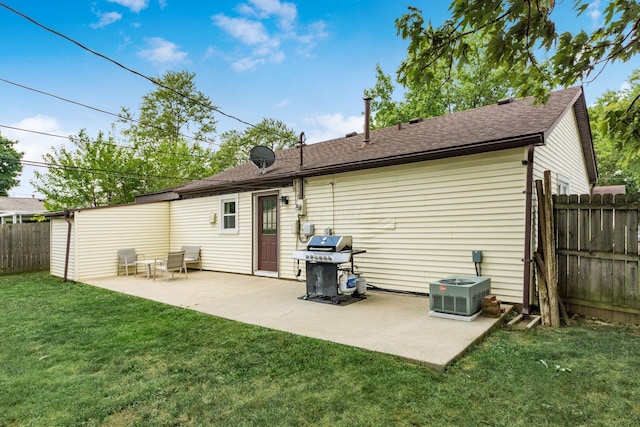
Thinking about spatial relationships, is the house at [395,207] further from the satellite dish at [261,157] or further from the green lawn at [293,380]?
the green lawn at [293,380]

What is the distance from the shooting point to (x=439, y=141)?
647 cm

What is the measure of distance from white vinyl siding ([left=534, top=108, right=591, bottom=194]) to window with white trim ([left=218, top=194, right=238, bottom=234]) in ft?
23.1

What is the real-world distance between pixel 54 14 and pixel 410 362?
336 inches

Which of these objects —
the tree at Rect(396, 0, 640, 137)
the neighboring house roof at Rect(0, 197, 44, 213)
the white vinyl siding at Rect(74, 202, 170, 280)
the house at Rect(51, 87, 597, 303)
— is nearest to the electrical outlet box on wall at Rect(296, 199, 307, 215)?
the house at Rect(51, 87, 597, 303)

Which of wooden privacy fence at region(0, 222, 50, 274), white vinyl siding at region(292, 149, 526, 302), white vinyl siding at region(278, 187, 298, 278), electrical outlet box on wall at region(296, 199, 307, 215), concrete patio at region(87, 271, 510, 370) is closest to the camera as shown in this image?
concrete patio at region(87, 271, 510, 370)

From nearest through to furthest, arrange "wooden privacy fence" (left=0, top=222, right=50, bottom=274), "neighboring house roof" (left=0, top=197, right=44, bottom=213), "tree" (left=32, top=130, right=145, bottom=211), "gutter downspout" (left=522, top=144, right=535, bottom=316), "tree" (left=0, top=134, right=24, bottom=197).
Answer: "gutter downspout" (left=522, top=144, right=535, bottom=316)
"wooden privacy fence" (left=0, top=222, right=50, bottom=274)
"tree" (left=32, top=130, right=145, bottom=211)
"neighboring house roof" (left=0, top=197, right=44, bottom=213)
"tree" (left=0, top=134, right=24, bottom=197)

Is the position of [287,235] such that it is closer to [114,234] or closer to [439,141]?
[439,141]

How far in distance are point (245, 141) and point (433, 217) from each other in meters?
20.1

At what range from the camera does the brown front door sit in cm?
873

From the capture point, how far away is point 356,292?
20.1ft

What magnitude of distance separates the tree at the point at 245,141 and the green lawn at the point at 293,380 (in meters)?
19.3

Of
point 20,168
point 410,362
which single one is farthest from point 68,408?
point 20,168

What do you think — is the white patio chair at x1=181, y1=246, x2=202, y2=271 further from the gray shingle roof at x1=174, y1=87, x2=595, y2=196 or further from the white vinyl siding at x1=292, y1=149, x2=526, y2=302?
the white vinyl siding at x1=292, y1=149, x2=526, y2=302

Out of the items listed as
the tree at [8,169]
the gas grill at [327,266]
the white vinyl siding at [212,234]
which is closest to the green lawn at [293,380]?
the gas grill at [327,266]
